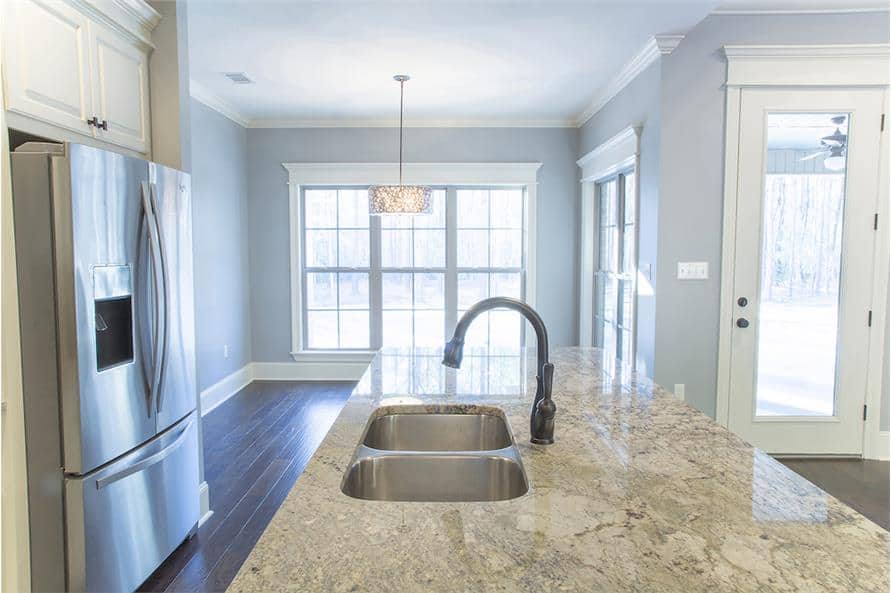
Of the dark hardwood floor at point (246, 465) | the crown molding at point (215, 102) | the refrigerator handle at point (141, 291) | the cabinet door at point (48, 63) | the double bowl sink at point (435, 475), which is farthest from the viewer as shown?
the crown molding at point (215, 102)

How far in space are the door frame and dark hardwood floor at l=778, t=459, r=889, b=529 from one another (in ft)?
2.11

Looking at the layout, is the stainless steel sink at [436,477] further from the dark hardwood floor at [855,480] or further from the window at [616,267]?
the window at [616,267]

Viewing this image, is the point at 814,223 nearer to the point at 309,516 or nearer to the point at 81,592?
the point at 309,516

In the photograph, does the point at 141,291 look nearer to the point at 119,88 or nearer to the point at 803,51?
the point at 119,88

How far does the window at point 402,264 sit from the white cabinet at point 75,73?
10.5 feet

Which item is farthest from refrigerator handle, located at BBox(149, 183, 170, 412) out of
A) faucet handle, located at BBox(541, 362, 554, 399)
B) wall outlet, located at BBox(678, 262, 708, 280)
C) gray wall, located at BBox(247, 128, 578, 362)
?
gray wall, located at BBox(247, 128, 578, 362)

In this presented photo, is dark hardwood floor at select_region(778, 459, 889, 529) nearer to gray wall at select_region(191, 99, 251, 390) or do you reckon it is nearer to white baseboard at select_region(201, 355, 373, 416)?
white baseboard at select_region(201, 355, 373, 416)

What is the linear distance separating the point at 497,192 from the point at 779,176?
278cm

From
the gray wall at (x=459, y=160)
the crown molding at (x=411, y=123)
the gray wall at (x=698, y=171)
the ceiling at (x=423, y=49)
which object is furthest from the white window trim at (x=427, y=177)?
the gray wall at (x=698, y=171)

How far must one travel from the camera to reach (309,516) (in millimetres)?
957

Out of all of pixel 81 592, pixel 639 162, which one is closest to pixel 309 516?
pixel 81 592

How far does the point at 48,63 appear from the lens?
1919 millimetres

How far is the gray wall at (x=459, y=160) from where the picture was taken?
5.53 meters

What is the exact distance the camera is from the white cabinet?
179 centimetres
